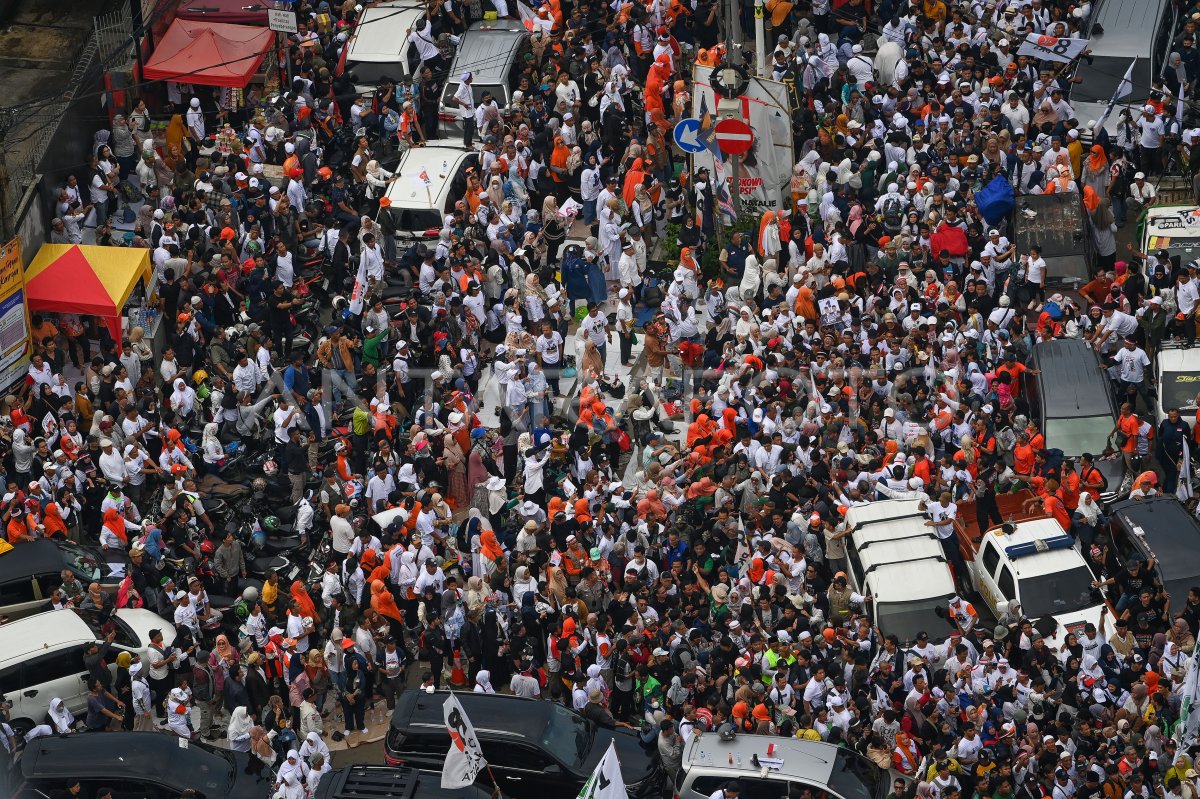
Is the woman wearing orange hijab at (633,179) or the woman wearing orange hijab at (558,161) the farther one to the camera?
the woman wearing orange hijab at (558,161)

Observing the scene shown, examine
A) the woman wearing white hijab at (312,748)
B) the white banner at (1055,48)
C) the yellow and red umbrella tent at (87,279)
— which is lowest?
the woman wearing white hijab at (312,748)

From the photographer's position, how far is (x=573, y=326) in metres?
30.9

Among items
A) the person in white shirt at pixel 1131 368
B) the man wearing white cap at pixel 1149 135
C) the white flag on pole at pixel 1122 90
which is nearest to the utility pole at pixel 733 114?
the white flag on pole at pixel 1122 90

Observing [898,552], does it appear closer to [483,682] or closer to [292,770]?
[483,682]

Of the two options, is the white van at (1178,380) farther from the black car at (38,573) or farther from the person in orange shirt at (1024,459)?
the black car at (38,573)

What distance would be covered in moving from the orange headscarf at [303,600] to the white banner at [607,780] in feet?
16.8

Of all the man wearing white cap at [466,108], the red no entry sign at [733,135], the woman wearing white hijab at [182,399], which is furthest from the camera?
the man wearing white cap at [466,108]

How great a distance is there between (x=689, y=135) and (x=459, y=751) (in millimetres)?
11669

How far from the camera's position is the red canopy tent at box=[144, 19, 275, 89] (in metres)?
34.1

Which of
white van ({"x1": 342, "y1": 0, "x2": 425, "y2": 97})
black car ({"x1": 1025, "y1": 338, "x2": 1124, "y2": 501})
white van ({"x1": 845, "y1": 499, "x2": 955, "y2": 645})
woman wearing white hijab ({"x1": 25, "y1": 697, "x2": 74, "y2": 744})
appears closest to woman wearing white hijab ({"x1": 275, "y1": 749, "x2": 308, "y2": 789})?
woman wearing white hijab ({"x1": 25, "y1": 697, "x2": 74, "y2": 744})

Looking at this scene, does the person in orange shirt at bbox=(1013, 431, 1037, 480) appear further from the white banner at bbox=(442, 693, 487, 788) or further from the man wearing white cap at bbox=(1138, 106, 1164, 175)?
the white banner at bbox=(442, 693, 487, 788)

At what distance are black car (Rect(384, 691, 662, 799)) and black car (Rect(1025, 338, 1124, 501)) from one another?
281 inches

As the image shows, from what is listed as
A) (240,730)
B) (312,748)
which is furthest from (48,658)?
(312,748)

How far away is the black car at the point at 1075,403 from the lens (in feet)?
88.4
